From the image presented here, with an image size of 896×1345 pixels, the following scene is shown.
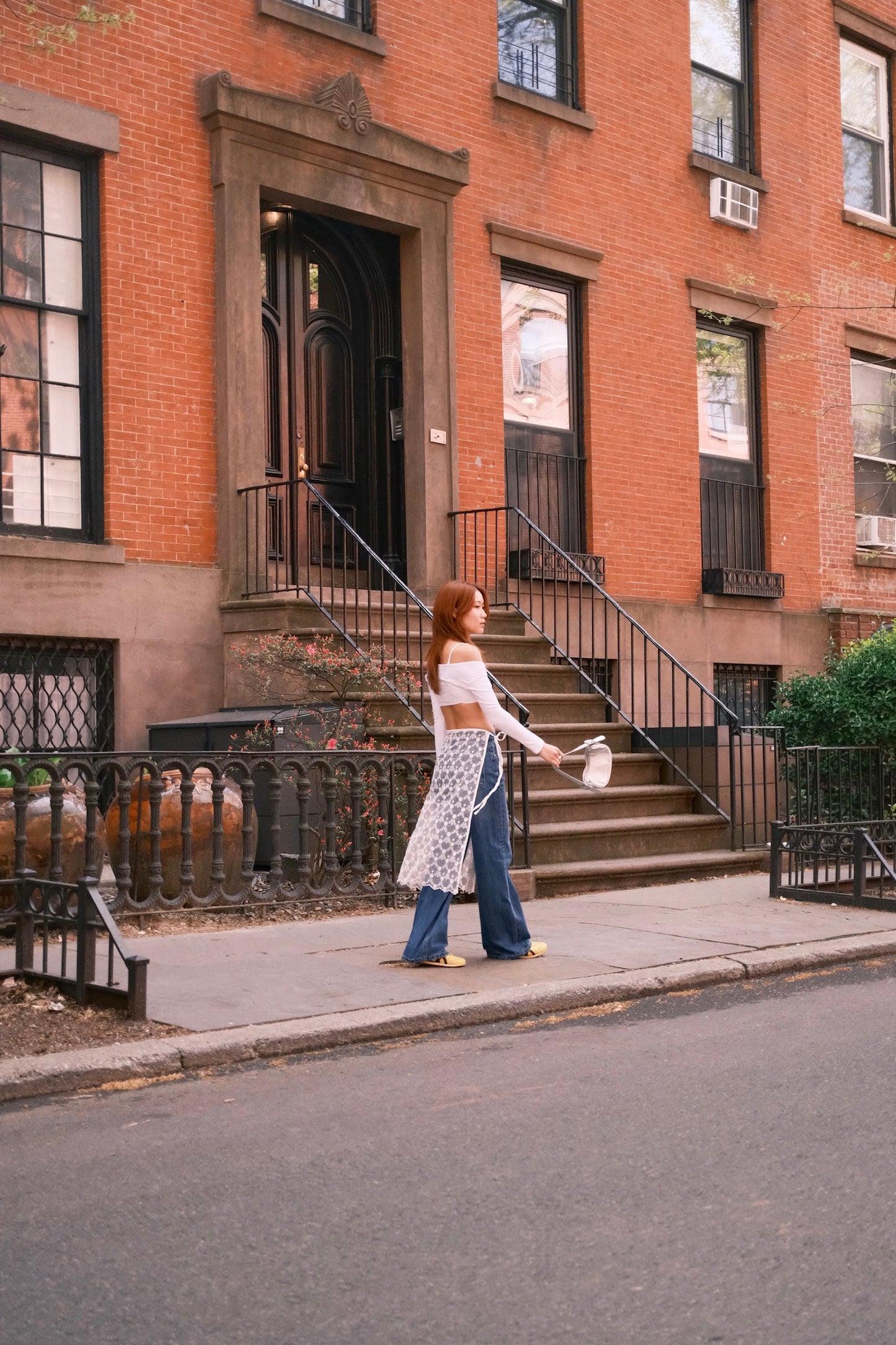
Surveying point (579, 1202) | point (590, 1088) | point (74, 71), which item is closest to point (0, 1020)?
point (590, 1088)

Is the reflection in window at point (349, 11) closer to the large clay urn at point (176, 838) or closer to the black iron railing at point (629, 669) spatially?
the black iron railing at point (629, 669)

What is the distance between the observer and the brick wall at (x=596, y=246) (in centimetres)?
1138

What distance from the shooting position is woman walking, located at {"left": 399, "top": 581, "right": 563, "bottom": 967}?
7.33m

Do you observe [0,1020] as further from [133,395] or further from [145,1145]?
[133,395]

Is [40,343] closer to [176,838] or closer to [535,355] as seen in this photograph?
[176,838]

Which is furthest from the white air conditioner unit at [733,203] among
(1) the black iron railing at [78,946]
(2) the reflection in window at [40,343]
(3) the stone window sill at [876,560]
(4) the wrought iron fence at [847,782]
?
(1) the black iron railing at [78,946]

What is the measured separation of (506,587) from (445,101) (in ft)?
14.5

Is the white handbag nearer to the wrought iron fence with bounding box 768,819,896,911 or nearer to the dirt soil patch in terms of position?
the dirt soil patch

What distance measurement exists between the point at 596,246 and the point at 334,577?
4472mm

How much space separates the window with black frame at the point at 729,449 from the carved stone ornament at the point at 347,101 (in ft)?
16.6

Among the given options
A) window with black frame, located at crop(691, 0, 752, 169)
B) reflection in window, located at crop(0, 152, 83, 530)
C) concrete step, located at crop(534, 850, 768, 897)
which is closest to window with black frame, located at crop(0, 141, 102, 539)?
reflection in window, located at crop(0, 152, 83, 530)

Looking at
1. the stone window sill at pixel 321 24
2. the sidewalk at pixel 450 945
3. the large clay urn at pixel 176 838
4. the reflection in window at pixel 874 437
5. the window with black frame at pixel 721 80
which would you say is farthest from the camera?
the reflection in window at pixel 874 437

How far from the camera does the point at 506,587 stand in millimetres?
13734

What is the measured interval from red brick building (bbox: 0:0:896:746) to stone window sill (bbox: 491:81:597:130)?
0.05 m
